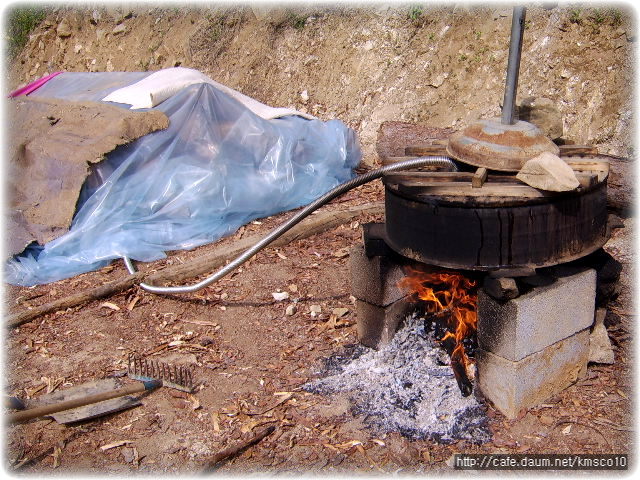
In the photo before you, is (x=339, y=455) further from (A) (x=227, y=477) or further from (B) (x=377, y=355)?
(B) (x=377, y=355)

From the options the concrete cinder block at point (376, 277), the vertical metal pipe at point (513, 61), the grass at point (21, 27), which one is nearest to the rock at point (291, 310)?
the concrete cinder block at point (376, 277)

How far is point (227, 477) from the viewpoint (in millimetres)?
3943

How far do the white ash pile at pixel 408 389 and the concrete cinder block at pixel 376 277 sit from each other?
34 centimetres

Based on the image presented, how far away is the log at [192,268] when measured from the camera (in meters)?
5.91

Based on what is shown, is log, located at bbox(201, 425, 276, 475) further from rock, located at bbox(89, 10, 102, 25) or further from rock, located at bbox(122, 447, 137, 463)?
rock, located at bbox(89, 10, 102, 25)

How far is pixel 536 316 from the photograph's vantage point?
4004 mm

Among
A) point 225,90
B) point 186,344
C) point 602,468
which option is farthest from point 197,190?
point 602,468

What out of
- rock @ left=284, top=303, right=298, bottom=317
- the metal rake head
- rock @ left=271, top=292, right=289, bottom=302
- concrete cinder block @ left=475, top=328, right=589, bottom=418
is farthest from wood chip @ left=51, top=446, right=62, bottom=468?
concrete cinder block @ left=475, top=328, right=589, bottom=418

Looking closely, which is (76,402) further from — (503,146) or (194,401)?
(503,146)

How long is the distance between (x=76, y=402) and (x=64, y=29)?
460 inches

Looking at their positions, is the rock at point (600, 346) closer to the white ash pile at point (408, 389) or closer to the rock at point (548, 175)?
the white ash pile at point (408, 389)

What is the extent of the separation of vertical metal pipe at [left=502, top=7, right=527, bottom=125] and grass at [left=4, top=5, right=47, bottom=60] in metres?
13.2

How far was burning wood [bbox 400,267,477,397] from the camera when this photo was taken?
4.61 meters

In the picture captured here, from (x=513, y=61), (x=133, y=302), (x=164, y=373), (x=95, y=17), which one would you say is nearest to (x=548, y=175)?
(x=513, y=61)
